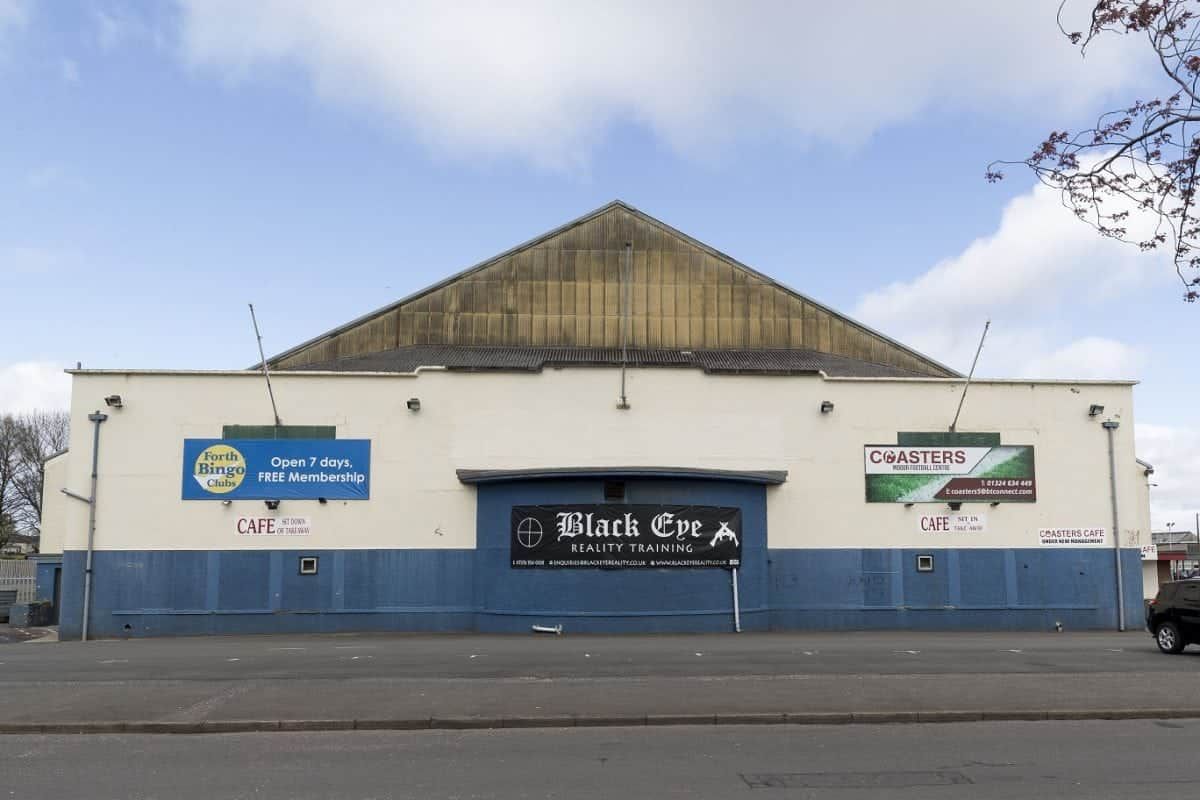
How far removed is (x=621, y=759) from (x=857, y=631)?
57.9 ft

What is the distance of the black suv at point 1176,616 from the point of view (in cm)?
1923

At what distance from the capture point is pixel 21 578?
38156 millimetres

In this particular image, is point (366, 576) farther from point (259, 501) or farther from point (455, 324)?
point (455, 324)

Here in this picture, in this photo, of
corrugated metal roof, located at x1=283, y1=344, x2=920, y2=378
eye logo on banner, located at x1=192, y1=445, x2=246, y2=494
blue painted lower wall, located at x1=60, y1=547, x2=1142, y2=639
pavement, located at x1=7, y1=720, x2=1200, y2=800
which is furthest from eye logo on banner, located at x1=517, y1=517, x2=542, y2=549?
pavement, located at x1=7, y1=720, x2=1200, y2=800

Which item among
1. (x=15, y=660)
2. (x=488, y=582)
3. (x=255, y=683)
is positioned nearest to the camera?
(x=255, y=683)

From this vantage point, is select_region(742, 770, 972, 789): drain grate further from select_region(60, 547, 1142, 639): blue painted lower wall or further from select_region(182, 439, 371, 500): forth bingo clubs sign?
select_region(182, 439, 371, 500): forth bingo clubs sign

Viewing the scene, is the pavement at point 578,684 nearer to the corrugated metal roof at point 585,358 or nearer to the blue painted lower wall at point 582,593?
the blue painted lower wall at point 582,593

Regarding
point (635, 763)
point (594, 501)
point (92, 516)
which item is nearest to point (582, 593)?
point (594, 501)

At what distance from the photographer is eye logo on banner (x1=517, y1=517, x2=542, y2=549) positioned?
25656 mm

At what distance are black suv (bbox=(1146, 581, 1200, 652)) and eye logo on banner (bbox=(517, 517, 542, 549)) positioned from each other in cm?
1364

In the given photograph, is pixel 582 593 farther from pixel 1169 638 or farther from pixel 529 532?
pixel 1169 638

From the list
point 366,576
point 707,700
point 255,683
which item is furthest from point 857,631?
point 255,683

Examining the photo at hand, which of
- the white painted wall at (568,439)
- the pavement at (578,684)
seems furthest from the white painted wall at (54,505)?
the pavement at (578,684)

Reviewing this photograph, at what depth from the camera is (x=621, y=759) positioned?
994 centimetres
